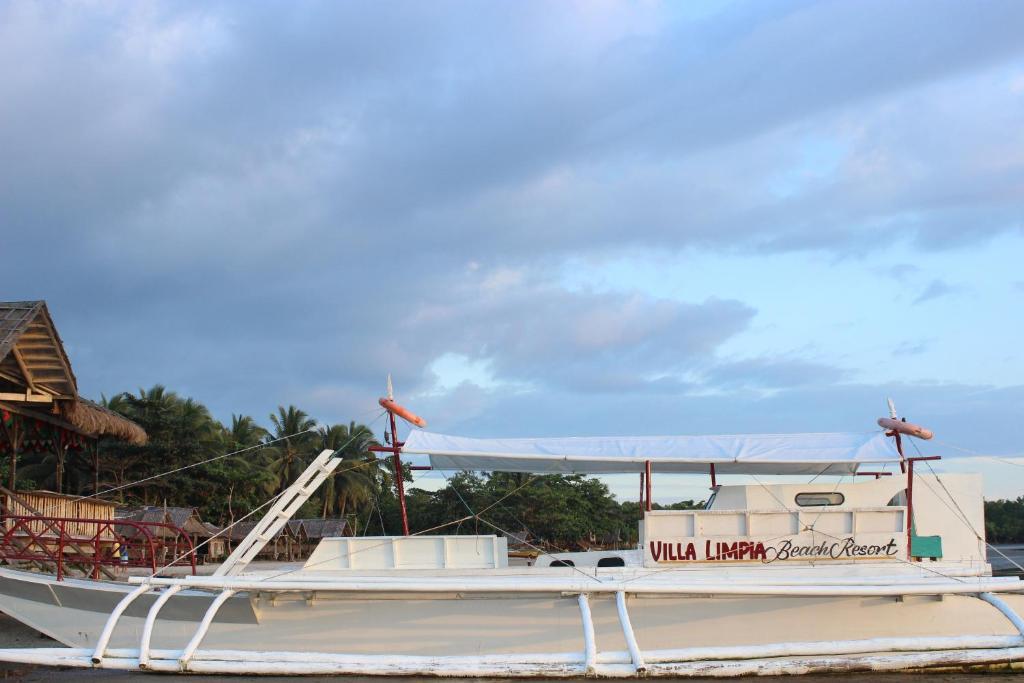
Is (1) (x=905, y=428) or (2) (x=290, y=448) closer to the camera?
(1) (x=905, y=428)

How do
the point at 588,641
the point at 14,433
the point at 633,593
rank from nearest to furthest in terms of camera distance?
1. the point at 588,641
2. the point at 633,593
3. the point at 14,433

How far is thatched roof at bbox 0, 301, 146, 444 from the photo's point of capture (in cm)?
1842

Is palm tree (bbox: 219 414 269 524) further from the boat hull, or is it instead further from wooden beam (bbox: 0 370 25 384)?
the boat hull

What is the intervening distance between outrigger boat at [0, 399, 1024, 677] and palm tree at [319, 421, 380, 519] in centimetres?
3477

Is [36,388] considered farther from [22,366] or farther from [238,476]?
[238,476]

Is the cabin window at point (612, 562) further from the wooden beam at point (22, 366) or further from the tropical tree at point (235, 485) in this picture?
the tropical tree at point (235, 485)

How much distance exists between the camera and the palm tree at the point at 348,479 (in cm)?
4969

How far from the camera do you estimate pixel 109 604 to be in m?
13.8

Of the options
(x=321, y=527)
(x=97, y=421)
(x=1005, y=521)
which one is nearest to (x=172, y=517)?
(x=321, y=527)

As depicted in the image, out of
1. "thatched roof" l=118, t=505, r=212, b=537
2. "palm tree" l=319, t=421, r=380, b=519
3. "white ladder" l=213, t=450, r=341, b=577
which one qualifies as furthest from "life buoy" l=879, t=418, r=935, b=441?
"palm tree" l=319, t=421, r=380, b=519

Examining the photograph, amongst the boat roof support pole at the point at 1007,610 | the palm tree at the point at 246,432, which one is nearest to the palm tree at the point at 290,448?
the palm tree at the point at 246,432

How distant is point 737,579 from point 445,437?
511cm

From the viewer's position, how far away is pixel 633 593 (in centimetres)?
1220

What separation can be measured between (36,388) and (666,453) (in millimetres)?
13779
